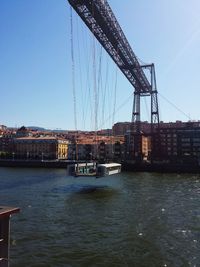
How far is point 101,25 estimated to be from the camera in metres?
27.4

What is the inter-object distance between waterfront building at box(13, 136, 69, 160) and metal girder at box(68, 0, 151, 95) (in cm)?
4653

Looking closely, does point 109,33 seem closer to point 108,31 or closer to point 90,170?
point 108,31

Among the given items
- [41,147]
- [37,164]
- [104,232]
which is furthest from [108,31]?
[41,147]

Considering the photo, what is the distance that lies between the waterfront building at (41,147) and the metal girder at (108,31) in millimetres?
46525

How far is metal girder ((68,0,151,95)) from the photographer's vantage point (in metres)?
25.0

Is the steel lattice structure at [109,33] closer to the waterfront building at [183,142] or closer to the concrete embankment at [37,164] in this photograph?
the concrete embankment at [37,164]

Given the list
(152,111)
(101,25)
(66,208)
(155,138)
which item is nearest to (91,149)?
(155,138)

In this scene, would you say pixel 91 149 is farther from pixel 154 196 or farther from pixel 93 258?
pixel 93 258

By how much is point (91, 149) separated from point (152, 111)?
39.5 meters

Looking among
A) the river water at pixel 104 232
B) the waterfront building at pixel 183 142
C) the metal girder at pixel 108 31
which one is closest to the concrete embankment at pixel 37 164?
the waterfront building at pixel 183 142

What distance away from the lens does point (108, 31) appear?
2847 centimetres

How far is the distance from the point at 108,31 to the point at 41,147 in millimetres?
60109

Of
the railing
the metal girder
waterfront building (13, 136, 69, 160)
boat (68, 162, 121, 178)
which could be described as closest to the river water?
the railing

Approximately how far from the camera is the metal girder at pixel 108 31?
Result: 25.0 meters
